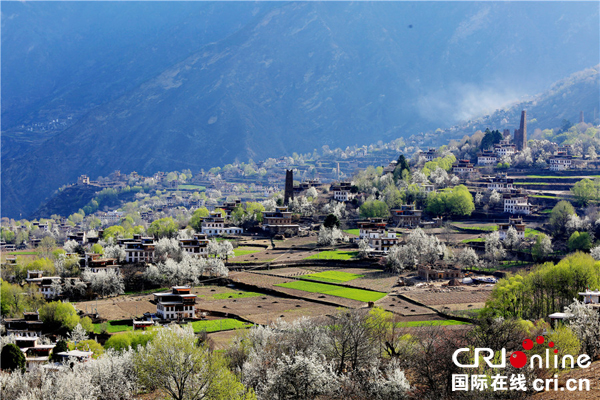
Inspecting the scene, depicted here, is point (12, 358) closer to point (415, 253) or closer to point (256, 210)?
point (415, 253)

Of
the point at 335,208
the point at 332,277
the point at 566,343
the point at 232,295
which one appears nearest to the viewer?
the point at 566,343

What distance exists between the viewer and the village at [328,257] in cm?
4881

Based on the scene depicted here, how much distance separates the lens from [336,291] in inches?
2221

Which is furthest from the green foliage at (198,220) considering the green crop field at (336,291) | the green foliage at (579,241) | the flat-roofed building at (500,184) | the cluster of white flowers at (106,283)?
the green foliage at (579,241)

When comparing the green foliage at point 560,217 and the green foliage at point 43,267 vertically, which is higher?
the green foliage at point 560,217

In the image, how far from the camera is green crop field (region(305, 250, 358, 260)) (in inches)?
2729

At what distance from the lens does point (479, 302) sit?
51719 millimetres

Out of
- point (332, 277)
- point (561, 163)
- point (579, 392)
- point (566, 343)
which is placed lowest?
point (579, 392)

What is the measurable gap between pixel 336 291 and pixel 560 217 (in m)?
30.8

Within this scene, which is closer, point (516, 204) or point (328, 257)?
point (328, 257)

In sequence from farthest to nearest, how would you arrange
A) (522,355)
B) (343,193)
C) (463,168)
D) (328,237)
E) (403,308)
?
(463,168), (343,193), (328,237), (403,308), (522,355)

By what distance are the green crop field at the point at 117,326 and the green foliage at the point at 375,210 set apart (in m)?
44.7

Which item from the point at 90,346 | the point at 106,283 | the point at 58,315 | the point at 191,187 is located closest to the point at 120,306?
the point at 106,283

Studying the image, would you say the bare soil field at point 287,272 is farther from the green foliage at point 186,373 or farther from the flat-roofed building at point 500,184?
the flat-roofed building at point 500,184
